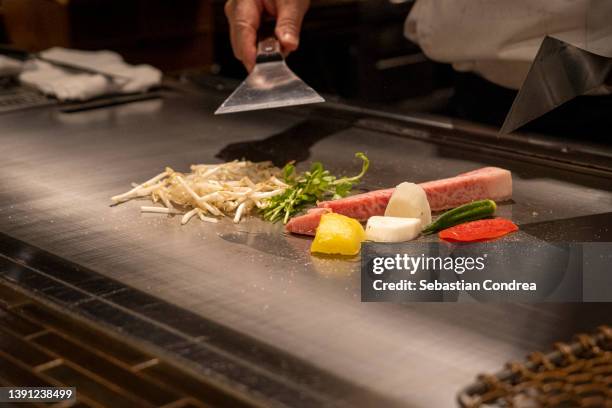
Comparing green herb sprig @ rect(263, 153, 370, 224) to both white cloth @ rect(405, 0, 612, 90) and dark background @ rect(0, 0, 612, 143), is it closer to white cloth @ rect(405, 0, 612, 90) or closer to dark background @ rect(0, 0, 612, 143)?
white cloth @ rect(405, 0, 612, 90)

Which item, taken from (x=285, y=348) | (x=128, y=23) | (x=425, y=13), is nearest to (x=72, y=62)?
(x=425, y=13)

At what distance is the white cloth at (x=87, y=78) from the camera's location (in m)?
2.88

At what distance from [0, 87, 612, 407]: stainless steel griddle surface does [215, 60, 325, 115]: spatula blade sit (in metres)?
0.15

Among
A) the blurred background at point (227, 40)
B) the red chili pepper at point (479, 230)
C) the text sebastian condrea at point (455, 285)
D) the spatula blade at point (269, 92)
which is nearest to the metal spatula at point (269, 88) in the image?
the spatula blade at point (269, 92)

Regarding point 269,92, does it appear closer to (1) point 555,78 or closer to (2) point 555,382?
(1) point 555,78

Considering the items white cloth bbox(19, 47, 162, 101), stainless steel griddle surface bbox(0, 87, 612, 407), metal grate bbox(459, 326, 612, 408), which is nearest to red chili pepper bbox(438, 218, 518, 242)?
stainless steel griddle surface bbox(0, 87, 612, 407)

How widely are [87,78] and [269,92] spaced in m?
0.90

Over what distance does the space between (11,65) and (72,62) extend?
0.21 m

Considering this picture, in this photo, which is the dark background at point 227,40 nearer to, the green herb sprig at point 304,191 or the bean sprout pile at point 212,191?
the bean sprout pile at point 212,191

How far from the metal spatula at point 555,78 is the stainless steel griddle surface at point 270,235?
21 centimetres

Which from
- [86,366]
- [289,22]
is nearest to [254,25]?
[289,22]

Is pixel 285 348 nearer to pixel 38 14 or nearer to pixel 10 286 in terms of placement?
pixel 10 286

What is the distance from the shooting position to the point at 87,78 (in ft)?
9.64

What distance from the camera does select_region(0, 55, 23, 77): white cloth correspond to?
3152mm
